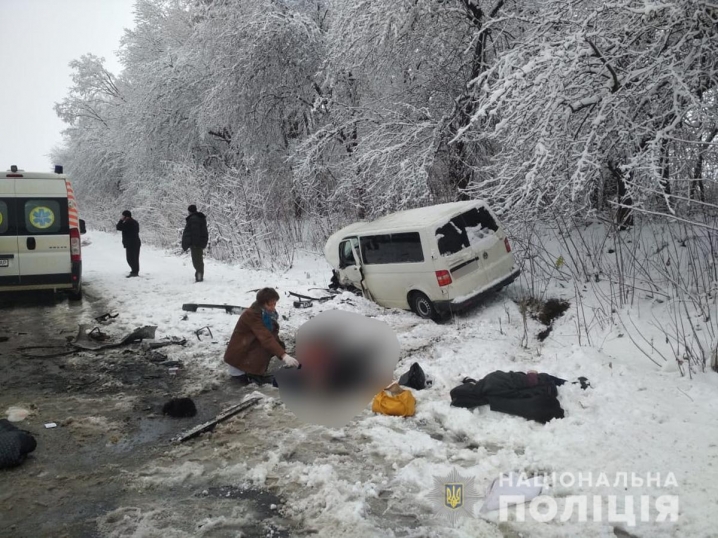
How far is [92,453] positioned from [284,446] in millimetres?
1658

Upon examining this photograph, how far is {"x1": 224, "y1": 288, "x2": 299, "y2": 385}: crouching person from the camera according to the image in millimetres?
5449

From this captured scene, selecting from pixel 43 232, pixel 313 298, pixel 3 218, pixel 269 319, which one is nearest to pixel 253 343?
pixel 269 319

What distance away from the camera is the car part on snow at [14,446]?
360 centimetres

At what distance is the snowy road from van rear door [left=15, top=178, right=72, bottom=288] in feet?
12.7

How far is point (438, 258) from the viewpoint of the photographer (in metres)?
7.67

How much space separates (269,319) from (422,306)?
3441 mm

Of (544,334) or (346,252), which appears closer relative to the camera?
(544,334)

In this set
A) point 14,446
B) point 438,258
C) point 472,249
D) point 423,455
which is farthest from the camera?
point 472,249

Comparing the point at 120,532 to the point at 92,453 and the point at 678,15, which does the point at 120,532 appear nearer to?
the point at 92,453

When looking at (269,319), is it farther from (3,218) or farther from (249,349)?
(3,218)

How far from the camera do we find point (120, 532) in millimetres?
2906

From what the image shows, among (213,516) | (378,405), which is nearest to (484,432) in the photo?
(378,405)

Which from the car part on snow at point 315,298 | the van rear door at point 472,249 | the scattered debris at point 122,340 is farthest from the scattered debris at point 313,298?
the scattered debris at point 122,340

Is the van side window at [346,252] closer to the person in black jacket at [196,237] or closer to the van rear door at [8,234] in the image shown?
the person in black jacket at [196,237]
